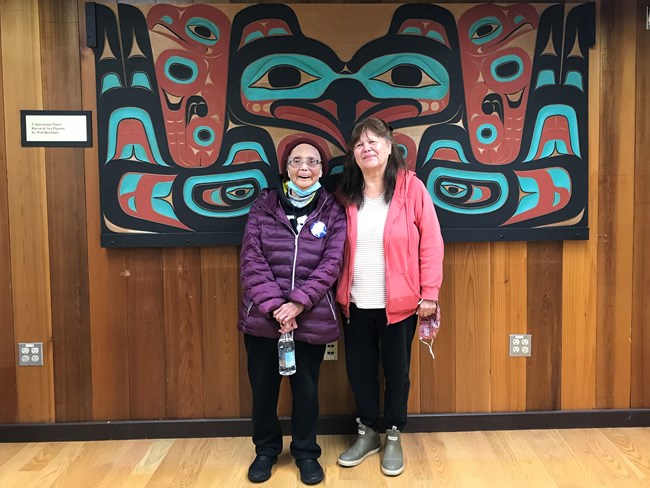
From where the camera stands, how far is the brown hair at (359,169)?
2283 millimetres

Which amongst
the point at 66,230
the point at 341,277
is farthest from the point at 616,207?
the point at 66,230

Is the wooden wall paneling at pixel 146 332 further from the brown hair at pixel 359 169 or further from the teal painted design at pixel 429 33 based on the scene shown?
the teal painted design at pixel 429 33

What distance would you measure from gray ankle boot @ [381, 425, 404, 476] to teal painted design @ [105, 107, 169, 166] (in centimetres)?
159

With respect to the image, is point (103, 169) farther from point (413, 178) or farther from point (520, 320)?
point (520, 320)

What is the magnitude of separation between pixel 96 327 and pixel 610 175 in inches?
98.7

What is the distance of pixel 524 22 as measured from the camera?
254 centimetres

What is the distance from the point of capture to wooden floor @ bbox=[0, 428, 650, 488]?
88.4 inches

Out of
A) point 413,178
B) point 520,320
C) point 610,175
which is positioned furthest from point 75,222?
point 610,175

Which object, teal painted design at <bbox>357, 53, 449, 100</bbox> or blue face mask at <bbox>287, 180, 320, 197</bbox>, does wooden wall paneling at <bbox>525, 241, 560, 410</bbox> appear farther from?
blue face mask at <bbox>287, 180, 320, 197</bbox>

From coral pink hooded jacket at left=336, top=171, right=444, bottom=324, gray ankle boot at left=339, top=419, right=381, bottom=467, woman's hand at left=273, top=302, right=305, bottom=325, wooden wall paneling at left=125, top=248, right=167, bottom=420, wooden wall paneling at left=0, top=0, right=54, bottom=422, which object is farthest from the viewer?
wooden wall paneling at left=125, top=248, right=167, bottom=420

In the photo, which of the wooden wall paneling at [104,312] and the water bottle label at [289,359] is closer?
the water bottle label at [289,359]

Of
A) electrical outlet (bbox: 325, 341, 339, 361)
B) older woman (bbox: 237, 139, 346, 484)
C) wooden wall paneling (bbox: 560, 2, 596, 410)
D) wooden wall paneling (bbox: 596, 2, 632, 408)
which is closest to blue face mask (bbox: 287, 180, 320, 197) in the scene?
older woman (bbox: 237, 139, 346, 484)

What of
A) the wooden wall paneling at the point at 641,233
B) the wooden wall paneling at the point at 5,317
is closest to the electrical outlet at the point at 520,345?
the wooden wall paneling at the point at 641,233

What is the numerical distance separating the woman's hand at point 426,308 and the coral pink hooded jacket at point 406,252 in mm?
24
